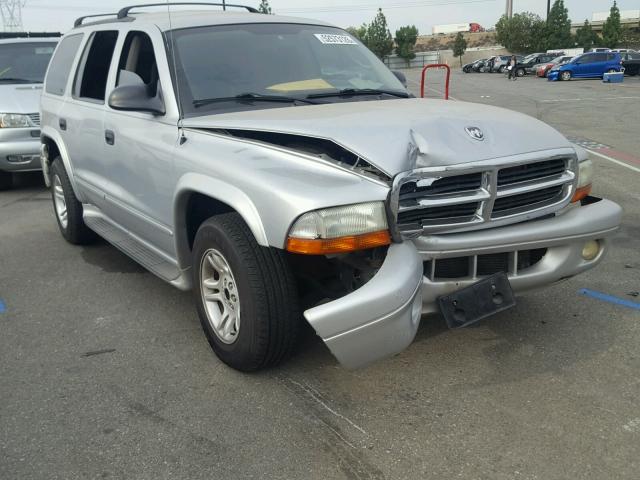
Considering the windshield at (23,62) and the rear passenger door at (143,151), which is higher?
the windshield at (23,62)

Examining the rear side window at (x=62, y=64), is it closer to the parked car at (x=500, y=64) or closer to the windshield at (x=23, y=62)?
the windshield at (x=23, y=62)

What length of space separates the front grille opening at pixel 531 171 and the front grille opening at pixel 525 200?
0.24 ft

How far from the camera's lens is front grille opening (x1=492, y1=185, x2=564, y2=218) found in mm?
3094

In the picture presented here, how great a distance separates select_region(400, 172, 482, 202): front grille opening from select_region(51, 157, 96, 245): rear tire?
3.63m

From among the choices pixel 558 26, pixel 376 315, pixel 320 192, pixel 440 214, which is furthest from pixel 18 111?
pixel 558 26

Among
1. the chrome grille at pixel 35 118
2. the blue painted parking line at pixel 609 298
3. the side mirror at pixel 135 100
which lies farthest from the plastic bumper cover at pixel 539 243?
the chrome grille at pixel 35 118

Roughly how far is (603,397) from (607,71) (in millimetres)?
36081

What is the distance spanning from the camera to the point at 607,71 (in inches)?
1372

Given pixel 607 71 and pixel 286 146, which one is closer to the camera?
pixel 286 146

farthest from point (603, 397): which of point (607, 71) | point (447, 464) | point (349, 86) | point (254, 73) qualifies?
point (607, 71)

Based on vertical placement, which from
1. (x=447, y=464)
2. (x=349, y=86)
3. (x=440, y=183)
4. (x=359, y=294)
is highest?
(x=349, y=86)

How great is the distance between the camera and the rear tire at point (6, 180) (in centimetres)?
861

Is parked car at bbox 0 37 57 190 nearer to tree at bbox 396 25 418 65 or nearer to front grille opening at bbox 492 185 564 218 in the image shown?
front grille opening at bbox 492 185 564 218

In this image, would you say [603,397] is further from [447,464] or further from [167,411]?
[167,411]
